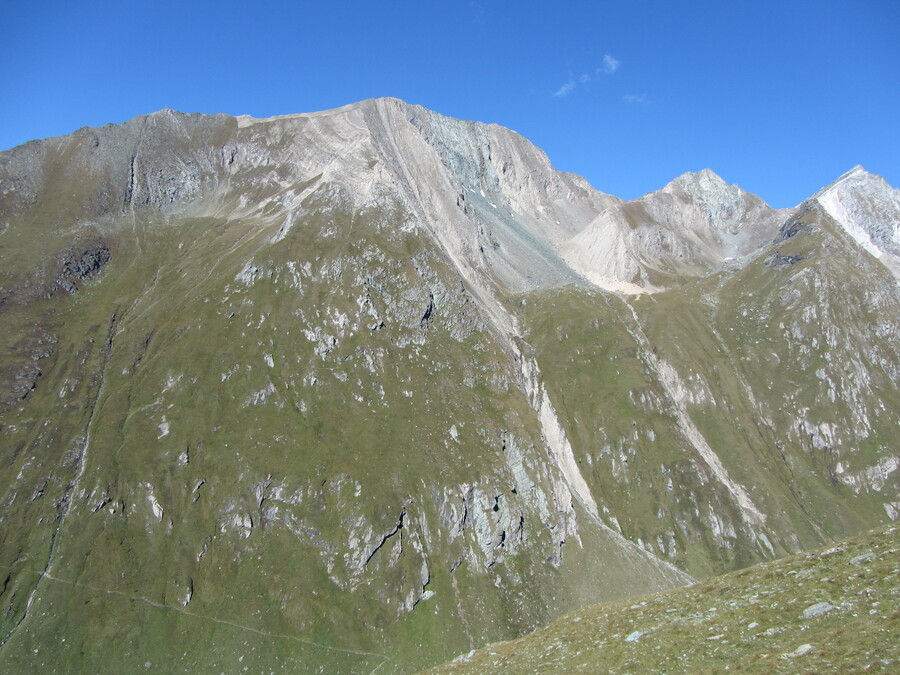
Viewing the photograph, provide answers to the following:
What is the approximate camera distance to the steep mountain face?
102438 mm

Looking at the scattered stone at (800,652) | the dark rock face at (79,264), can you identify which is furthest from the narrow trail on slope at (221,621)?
the dark rock face at (79,264)

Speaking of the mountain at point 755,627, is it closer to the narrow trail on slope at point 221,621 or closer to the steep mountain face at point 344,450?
the narrow trail on slope at point 221,621

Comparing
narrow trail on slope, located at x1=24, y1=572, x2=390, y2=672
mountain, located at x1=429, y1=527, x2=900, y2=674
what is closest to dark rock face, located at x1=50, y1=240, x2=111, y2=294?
narrow trail on slope, located at x1=24, y1=572, x2=390, y2=672

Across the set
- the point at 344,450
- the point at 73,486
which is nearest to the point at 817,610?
the point at 344,450

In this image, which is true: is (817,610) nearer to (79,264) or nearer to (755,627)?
(755,627)

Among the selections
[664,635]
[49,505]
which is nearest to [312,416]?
[49,505]

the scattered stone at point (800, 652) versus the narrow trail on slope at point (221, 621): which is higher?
the narrow trail on slope at point (221, 621)

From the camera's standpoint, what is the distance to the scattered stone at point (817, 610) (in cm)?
2633

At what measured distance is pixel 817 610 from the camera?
87.6 ft

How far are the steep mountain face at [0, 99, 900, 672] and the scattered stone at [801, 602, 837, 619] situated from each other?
91174 mm

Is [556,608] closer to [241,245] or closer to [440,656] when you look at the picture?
[440,656]

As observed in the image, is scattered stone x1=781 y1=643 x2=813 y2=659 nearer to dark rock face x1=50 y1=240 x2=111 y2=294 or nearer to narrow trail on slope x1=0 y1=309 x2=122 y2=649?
narrow trail on slope x1=0 y1=309 x2=122 y2=649

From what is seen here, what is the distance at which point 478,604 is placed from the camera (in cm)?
11219

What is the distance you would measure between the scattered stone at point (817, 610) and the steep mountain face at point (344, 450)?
299 ft
